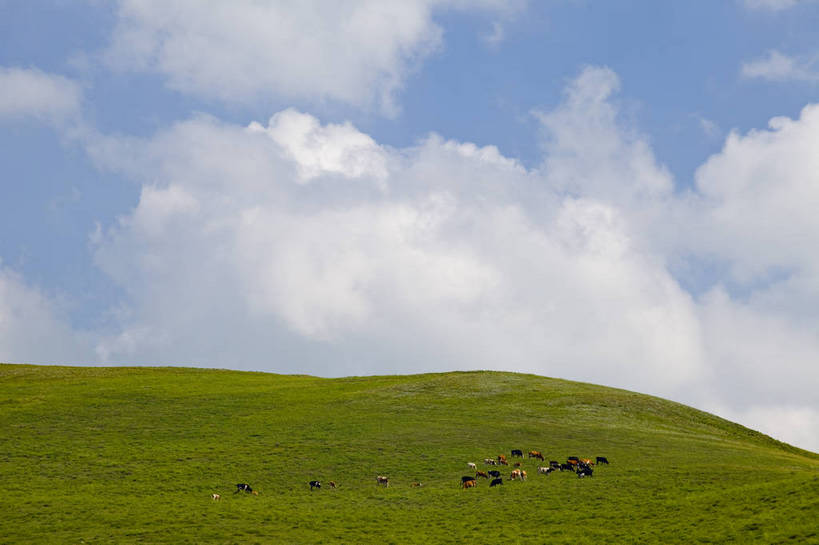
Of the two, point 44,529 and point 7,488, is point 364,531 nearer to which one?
point 44,529

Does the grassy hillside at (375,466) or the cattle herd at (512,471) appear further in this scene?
the cattle herd at (512,471)

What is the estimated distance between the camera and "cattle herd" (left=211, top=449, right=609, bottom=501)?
5144cm

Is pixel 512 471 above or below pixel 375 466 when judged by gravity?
above

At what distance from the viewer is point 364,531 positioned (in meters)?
42.2

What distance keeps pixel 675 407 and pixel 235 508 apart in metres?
57.2

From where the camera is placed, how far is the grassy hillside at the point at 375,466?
135ft

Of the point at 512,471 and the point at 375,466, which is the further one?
the point at 375,466

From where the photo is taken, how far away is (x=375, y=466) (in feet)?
184

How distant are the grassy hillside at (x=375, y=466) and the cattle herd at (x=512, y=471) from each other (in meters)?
0.79

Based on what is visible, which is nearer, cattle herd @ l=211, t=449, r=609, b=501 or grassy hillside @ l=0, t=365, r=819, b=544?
grassy hillside @ l=0, t=365, r=819, b=544

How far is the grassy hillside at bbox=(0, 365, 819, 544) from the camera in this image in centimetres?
4125

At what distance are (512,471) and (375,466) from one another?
10767 mm

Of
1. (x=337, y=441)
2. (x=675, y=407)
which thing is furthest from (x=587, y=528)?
(x=675, y=407)

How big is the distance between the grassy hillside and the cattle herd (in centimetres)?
79
